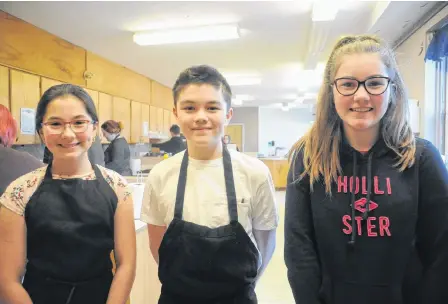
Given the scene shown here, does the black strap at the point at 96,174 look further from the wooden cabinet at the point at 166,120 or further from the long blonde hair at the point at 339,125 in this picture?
the wooden cabinet at the point at 166,120

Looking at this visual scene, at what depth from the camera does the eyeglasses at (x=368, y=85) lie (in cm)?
96

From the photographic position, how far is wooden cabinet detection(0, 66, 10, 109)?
3.21 metres

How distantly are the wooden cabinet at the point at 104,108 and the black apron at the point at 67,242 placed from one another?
3910 mm

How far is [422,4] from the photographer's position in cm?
284

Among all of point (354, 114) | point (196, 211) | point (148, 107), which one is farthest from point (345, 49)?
point (148, 107)

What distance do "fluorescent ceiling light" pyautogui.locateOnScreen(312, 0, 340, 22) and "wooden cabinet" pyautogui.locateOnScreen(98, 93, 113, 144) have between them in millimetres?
3173

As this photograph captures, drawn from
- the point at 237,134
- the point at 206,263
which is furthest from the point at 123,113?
the point at 237,134

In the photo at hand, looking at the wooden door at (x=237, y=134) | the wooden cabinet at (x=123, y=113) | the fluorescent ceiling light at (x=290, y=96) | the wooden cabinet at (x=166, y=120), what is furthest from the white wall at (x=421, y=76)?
the wooden door at (x=237, y=134)

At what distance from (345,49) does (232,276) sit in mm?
814

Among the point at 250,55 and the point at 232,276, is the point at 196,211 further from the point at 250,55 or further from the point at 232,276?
the point at 250,55

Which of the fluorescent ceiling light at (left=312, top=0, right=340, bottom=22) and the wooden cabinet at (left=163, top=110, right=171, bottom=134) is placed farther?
the wooden cabinet at (left=163, top=110, right=171, bottom=134)

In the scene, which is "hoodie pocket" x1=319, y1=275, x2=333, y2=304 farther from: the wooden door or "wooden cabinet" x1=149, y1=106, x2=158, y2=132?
the wooden door

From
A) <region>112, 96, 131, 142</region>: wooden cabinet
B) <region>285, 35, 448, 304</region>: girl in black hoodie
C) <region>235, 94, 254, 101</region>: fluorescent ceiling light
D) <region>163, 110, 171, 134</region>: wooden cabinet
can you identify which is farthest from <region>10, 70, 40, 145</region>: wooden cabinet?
<region>235, 94, 254, 101</region>: fluorescent ceiling light

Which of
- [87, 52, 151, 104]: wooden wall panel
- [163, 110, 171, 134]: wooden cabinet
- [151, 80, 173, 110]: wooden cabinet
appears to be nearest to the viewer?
[87, 52, 151, 104]: wooden wall panel
